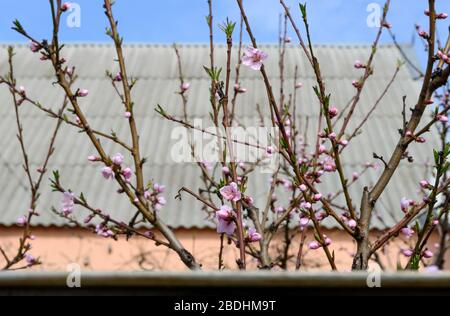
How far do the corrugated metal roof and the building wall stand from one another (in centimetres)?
19

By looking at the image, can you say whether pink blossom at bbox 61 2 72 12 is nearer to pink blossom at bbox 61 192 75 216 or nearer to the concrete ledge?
pink blossom at bbox 61 192 75 216

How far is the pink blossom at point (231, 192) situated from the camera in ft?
6.25

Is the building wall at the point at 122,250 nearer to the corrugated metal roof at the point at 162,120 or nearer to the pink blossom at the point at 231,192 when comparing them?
the corrugated metal roof at the point at 162,120

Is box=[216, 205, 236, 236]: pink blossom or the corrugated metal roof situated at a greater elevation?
the corrugated metal roof

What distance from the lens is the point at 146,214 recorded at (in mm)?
2191

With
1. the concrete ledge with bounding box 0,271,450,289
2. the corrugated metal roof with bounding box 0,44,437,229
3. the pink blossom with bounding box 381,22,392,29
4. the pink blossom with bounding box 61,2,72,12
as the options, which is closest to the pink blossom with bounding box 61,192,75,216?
the pink blossom with bounding box 61,2,72,12

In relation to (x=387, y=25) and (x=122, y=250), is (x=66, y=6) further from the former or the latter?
(x=122, y=250)

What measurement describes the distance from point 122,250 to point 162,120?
273 cm

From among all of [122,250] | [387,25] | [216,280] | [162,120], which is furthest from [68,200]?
[162,120]

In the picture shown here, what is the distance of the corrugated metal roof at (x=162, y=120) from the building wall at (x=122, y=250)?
0.19 meters

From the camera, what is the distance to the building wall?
6.31m

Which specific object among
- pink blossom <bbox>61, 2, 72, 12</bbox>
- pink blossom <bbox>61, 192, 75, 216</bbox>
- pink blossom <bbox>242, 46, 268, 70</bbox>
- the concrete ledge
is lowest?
the concrete ledge

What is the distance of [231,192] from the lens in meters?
1.93
